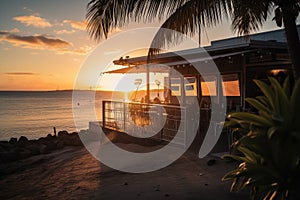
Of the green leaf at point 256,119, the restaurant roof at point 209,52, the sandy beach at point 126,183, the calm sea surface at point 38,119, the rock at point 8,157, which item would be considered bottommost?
the calm sea surface at point 38,119

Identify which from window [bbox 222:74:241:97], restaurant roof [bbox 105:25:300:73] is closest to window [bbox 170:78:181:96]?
restaurant roof [bbox 105:25:300:73]

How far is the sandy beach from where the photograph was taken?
5754mm

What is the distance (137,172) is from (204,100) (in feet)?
23.1

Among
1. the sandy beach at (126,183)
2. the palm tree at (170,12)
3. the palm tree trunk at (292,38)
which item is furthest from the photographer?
the palm tree at (170,12)

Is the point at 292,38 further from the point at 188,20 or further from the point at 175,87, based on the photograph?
the point at 175,87

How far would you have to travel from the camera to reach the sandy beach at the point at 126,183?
5754mm

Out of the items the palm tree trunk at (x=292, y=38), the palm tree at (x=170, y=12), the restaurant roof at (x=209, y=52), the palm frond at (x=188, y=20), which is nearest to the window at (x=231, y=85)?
the restaurant roof at (x=209, y=52)

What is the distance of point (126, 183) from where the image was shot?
659 cm

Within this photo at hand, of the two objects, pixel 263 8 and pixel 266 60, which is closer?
pixel 263 8

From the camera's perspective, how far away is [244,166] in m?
3.42

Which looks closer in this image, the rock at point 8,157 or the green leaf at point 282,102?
→ the green leaf at point 282,102

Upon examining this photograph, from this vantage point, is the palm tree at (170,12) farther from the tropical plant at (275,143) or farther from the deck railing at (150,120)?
the deck railing at (150,120)

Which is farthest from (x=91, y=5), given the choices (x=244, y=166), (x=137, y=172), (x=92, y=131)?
(x=92, y=131)

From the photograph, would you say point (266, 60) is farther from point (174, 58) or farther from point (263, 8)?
point (263, 8)
